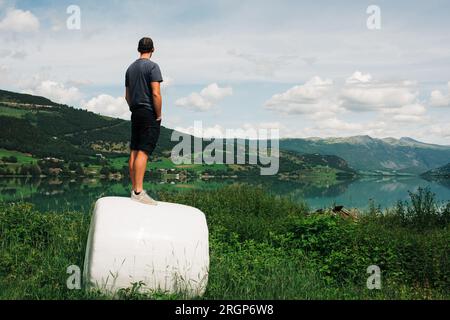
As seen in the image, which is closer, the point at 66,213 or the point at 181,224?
the point at 181,224

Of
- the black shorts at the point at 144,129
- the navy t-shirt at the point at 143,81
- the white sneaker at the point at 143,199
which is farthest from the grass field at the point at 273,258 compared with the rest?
the navy t-shirt at the point at 143,81

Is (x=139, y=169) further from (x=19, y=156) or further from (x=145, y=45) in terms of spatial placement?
(x=19, y=156)

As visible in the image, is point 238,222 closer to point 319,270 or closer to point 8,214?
point 319,270

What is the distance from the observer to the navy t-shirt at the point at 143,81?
7.74 m

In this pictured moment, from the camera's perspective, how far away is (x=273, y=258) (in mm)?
8680

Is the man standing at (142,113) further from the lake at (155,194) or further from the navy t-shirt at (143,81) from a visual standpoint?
the lake at (155,194)

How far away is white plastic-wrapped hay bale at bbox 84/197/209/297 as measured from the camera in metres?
6.61

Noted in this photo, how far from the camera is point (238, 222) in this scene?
12125 millimetres

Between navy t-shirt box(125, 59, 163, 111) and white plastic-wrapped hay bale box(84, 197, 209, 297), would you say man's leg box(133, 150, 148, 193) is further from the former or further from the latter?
navy t-shirt box(125, 59, 163, 111)

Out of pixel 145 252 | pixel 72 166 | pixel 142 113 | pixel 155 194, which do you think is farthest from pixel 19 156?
pixel 145 252

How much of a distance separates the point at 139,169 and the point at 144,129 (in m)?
0.61

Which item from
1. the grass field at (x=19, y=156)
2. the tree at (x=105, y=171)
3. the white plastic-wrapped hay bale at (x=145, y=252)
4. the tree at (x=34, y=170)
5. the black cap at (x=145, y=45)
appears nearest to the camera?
the white plastic-wrapped hay bale at (x=145, y=252)
